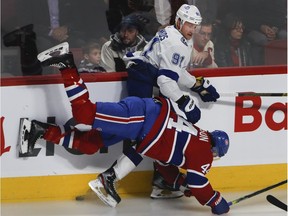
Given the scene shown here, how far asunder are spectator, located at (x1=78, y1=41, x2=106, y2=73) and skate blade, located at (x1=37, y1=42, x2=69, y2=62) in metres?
0.31

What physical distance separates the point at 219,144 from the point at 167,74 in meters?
0.43

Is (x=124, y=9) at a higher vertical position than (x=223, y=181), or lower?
higher

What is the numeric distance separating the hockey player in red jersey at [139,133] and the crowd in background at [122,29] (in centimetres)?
32

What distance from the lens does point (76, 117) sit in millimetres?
3488

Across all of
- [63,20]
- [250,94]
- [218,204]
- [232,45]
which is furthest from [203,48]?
[218,204]

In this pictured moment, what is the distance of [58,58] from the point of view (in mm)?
3488

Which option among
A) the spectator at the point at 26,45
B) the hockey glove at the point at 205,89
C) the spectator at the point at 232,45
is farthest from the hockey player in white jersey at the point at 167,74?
the spectator at the point at 26,45

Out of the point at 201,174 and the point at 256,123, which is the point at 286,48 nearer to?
the point at 256,123

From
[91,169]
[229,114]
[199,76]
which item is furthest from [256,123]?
[91,169]

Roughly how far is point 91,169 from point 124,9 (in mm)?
856

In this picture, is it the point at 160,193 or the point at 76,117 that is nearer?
the point at 76,117

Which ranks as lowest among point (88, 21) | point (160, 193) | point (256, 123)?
point (160, 193)

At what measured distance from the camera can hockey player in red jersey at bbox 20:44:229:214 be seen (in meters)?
3.49

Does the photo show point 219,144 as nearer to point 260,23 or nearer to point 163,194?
point 163,194
